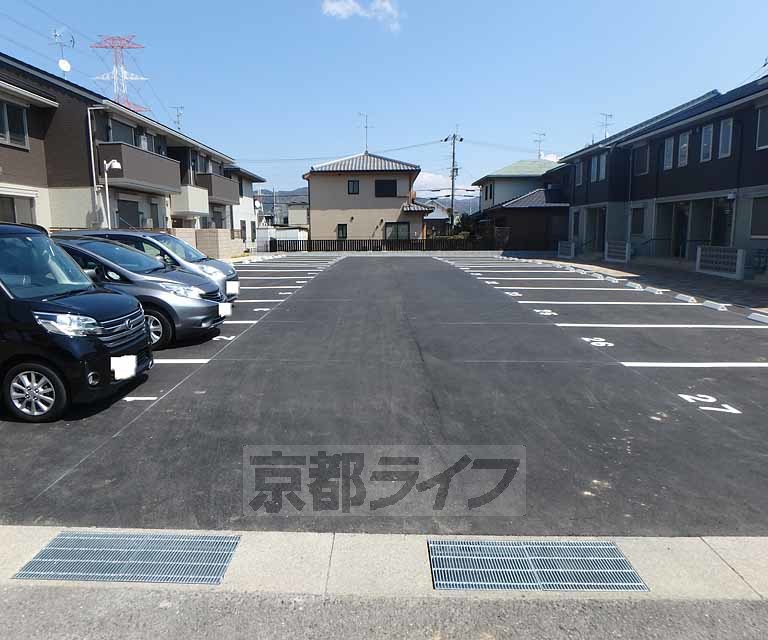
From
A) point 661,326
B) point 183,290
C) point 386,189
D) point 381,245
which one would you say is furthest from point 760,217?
point 386,189

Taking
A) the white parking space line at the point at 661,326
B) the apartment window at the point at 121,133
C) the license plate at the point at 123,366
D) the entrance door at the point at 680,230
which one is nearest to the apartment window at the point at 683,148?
the entrance door at the point at 680,230

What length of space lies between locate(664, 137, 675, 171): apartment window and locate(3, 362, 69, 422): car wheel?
24.3 metres

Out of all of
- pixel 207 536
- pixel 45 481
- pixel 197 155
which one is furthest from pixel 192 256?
pixel 197 155

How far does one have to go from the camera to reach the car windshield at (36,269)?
552 cm

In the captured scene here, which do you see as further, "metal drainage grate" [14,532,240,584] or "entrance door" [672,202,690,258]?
"entrance door" [672,202,690,258]

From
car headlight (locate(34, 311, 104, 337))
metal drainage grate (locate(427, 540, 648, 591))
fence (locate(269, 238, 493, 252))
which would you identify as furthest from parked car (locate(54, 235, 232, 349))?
fence (locate(269, 238, 493, 252))

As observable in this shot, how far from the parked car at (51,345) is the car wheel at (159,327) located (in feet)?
7.57

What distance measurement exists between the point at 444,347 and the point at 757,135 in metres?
15.4

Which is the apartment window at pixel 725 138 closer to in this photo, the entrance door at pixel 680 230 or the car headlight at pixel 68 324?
the entrance door at pixel 680 230

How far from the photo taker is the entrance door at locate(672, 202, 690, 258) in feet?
79.0

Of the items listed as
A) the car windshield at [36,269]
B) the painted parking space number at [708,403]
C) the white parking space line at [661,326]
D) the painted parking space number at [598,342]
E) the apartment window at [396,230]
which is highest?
the apartment window at [396,230]

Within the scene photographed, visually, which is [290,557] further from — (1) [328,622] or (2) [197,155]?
(2) [197,155]

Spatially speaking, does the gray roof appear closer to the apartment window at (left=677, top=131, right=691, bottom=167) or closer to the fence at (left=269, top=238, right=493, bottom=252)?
the fence at (left=269, top=238, right=493, bottom=252)

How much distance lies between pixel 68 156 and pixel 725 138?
22.3m
